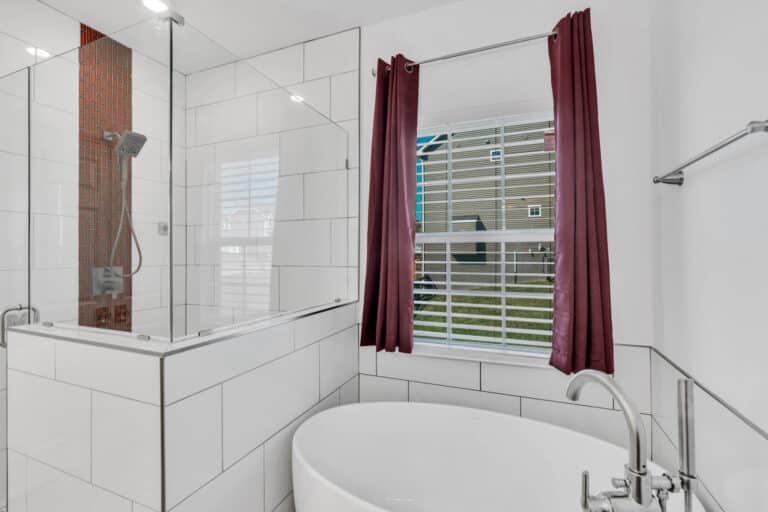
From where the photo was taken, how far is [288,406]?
5.01ft

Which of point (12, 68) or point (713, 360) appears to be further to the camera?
point (12, 68)

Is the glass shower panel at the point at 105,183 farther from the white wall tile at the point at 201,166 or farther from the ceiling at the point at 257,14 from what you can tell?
the ceiling at the point at 257,14

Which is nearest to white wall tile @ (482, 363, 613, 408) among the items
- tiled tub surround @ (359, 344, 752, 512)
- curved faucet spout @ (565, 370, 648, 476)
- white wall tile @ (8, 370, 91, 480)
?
tiled tub surround @ (359, 344, 752, 512)

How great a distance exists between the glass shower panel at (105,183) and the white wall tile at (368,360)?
120cm

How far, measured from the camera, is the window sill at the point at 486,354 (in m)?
1.75

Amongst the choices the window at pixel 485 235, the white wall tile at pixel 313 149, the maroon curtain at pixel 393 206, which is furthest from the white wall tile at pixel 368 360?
the white wall tile at pixel 313 149

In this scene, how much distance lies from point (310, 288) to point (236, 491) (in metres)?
0.90

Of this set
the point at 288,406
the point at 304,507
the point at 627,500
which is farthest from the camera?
A: the point at 288,406

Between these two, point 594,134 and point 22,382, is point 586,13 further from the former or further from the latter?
point 22,382

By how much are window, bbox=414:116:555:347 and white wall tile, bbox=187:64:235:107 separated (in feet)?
3.33

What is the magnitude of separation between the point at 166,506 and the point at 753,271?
1.62m

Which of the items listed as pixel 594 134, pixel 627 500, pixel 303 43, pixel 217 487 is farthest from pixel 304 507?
pixel 303 43

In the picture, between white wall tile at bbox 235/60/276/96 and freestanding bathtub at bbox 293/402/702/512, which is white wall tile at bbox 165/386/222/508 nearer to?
freestanding bathtub at bbox 293/402/702/512

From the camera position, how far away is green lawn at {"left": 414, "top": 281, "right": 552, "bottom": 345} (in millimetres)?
1842
